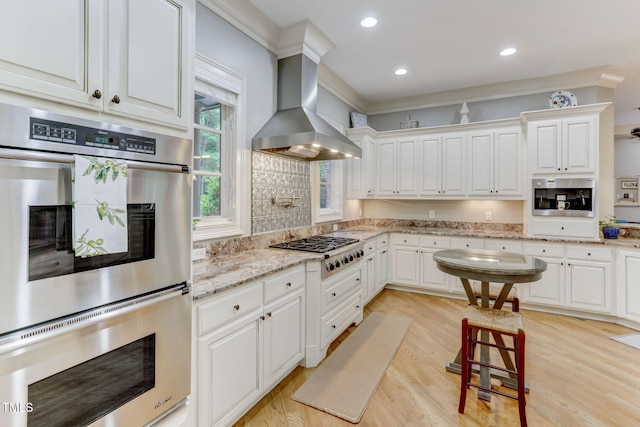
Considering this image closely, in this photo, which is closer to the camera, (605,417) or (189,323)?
(189,323)

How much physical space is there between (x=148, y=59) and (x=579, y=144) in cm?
450

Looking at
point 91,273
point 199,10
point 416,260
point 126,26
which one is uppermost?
point 199,10

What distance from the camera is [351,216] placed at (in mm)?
4938

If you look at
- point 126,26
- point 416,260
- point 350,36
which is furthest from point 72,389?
point 416,260

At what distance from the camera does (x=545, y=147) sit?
3.80 meters

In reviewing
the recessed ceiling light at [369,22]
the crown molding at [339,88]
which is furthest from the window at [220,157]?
the crown molding at [339,88]

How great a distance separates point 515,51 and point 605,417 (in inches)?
138

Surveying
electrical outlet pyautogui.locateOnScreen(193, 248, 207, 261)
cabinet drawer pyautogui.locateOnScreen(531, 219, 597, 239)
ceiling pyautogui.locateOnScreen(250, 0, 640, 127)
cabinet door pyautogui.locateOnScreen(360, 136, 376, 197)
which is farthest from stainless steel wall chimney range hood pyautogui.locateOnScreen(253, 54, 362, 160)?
cabinet drawer pyautogui.locateOnScreen(531, 219, 597, 239)

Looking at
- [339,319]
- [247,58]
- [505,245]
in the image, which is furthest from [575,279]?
[247,58]

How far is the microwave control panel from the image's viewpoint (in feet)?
3.22

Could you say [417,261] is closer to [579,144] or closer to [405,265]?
[405,265]

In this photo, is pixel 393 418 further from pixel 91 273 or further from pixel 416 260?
pixel 416 260

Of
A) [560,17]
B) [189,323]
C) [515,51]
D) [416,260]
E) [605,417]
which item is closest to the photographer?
[189,323]

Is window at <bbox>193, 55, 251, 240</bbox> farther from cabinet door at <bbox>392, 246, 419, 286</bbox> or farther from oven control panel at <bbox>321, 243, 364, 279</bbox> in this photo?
cabinet door at <bbox>392, 246, 419, 286</bbox>
